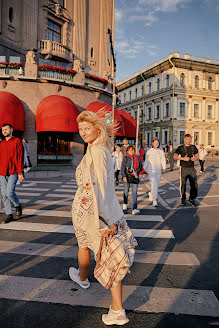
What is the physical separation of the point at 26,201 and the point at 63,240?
3939mm

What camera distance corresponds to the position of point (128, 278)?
11.1 feet

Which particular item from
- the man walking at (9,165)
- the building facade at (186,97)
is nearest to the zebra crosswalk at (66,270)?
the man walking at (9,165)

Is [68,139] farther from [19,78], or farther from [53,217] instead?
[53,217]

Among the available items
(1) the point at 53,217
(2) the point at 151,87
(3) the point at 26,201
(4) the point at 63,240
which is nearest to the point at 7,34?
(3) the point at 26,201

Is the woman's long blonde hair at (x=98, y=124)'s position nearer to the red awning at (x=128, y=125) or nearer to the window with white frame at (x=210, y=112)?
the red awning at (x=128, y=125)

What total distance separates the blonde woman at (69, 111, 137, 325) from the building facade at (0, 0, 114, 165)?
14395 mm

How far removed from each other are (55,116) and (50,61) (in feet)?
23.3

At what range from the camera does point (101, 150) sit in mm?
2600

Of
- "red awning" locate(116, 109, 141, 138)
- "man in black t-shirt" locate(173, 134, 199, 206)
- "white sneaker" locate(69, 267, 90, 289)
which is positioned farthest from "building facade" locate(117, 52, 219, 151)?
"white sneaker" locate(69, 267, 90, 289)

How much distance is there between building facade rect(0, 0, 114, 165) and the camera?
18156 mm

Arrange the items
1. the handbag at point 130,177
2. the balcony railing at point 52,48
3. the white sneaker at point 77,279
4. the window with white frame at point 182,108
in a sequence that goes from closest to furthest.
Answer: the white sneaker at point 77,279, the handbag at point 130,177, the balcony railing at point 52,48, the window with white frame at point 182,108

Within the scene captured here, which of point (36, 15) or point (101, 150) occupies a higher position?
point (36, 15)

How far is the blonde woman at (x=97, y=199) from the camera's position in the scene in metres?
2.50

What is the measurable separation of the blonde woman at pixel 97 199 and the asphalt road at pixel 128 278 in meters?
0.30
